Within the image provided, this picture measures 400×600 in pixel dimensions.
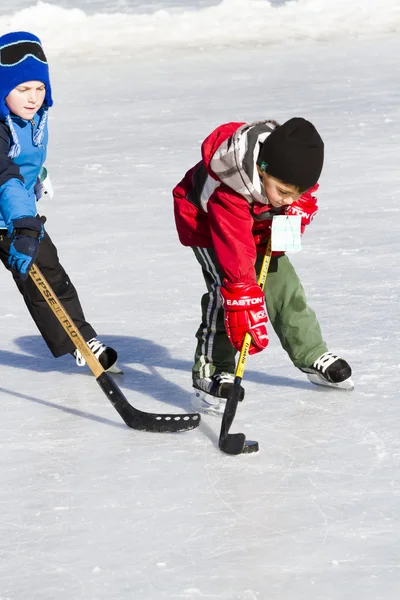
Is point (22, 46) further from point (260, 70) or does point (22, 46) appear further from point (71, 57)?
point (71, 57)

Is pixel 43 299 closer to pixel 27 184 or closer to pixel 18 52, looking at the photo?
pixel 27 184

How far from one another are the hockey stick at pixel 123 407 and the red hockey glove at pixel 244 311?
0.88 feet

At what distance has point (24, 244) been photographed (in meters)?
2.86

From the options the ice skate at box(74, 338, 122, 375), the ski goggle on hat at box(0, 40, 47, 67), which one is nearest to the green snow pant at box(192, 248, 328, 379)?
the ice skate at box(74, 338, 122, 375)

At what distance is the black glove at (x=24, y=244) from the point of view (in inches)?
112

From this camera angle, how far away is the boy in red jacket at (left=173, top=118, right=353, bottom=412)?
8.62ft

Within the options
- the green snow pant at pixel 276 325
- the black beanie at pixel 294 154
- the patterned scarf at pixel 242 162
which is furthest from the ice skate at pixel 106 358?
the black beanie at pixel 294 154

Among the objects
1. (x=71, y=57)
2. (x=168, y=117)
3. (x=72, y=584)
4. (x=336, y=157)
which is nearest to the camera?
(x=72, y=584)

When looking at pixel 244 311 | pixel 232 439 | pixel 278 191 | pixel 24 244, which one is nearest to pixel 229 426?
pixel 232 439

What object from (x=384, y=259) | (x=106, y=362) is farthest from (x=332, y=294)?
(x=106, y=362)

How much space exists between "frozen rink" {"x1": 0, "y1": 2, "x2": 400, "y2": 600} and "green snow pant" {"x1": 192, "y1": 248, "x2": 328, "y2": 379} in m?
0.12

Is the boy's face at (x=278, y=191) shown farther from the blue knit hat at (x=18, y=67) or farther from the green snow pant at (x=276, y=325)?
the blue knit hat at (x=18, y=67)

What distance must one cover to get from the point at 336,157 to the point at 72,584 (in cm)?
463

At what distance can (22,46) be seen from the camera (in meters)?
3.19
